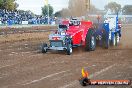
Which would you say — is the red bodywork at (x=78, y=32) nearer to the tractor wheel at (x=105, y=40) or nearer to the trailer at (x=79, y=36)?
the trailer at (x=79, y=36)

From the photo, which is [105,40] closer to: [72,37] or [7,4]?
[72,37]

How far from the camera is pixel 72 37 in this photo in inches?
692

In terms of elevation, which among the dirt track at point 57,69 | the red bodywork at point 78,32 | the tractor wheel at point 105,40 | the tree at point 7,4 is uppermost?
the tree at point 7,4

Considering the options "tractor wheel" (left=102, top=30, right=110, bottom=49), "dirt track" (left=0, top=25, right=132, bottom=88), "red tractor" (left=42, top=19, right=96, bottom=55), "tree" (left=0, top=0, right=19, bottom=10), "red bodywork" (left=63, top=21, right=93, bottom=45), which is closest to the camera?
"dirt track" (left=0, top=25, right=132, bottom=88)

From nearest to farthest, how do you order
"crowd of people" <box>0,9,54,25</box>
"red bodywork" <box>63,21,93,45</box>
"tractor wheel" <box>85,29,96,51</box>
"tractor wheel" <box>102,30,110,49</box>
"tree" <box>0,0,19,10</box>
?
"red bodywork" <box>63,21,93,45</box> → "tractor wheel" <box>85,29,96,51</box> → "tractor wheel" <box>102,30,110,49</box> → "crowd of people" <box>0,9,54,25</box> → "tree" <box>0,0,19,10</box>

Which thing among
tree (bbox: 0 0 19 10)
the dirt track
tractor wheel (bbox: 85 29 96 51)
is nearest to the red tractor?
tractor wheel (bbox: 85 29 96 51)

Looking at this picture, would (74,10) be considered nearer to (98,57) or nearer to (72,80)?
(98,57)

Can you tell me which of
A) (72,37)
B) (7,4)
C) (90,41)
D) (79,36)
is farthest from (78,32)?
(7,4)

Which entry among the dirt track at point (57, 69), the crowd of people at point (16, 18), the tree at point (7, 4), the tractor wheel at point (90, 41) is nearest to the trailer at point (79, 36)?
the tractor wheel at point (90, 41)

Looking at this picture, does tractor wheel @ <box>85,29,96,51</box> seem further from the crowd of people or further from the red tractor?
the crowd of people

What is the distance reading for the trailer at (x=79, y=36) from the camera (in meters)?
17.4

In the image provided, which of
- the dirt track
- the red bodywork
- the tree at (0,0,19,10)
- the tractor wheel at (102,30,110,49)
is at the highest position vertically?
the tree at (0,0,19,10)

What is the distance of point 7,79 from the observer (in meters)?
10.8

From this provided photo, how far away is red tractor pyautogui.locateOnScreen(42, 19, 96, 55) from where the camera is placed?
17327 mm
